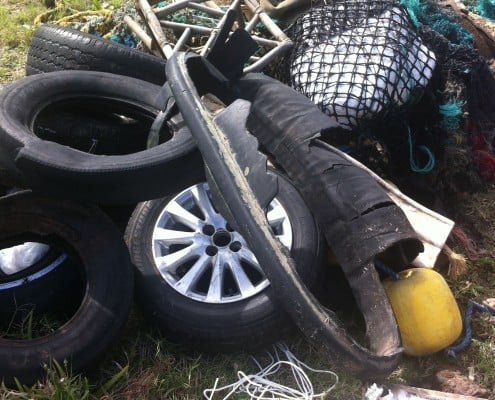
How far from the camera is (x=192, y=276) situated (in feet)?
9.17

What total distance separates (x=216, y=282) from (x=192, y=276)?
0.12 meters

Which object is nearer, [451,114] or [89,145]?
[89,145]

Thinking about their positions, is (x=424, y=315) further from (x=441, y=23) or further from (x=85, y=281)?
(x=441, y=23)

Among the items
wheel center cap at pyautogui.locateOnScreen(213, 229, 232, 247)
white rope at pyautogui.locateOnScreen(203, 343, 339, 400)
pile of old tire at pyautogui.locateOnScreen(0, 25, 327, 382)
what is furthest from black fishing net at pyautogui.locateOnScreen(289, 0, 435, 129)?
white rope at pyautogui.locateOnScreen(203, 343, 339, 400)

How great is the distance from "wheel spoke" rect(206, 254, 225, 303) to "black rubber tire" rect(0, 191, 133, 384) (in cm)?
39

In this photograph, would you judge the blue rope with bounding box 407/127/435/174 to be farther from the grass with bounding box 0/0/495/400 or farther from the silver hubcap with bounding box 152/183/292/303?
the silver hubcap with bounding box 152/183/292/303

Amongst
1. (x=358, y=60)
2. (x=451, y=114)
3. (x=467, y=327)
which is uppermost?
(x=358, y=60)

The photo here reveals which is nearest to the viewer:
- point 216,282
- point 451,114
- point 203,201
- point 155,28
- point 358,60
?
point 216,282

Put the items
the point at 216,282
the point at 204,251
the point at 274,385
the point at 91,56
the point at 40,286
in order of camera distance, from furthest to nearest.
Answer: the point at 91,56, the point at 204,251, the point at 216,282, the point at 40,286, the point at 274,385

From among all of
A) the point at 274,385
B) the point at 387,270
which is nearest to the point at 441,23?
the point at 387,270

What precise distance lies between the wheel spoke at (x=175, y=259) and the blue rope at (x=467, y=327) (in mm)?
1324

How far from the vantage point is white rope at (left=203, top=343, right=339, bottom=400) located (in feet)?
8.21

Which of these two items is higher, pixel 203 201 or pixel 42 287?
pixel 203 201

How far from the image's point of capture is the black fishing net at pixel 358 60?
344 cm
